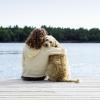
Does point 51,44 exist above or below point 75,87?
above

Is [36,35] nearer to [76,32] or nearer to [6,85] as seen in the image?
[6,85]

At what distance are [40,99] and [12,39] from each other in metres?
44.0

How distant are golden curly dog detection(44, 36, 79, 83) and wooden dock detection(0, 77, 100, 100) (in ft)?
0.76

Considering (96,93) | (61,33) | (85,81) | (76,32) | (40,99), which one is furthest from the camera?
(76,32)

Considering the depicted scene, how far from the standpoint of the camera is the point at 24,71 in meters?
7.86

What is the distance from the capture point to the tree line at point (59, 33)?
4309cm

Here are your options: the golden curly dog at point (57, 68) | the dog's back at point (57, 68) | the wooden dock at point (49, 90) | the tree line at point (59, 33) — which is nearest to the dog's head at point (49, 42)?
the golden curly dog at point (57, 68)

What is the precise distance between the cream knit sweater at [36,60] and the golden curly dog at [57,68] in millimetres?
75

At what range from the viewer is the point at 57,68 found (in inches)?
298

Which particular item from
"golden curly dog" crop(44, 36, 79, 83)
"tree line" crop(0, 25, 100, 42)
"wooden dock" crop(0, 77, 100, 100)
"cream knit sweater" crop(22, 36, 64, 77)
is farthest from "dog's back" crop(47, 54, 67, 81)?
"tree line" crop(0, 25, 100, 42)

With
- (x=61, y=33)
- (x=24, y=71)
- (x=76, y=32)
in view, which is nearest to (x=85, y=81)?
(x=24, y=71)

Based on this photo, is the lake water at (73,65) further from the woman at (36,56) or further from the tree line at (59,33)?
the tree line at (59,33)

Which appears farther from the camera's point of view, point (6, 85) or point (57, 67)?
point (57, 67)

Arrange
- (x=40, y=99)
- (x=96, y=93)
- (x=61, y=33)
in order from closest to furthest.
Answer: (x=40, y=99) → (x=96, y=93) → (x=61, y=33)
